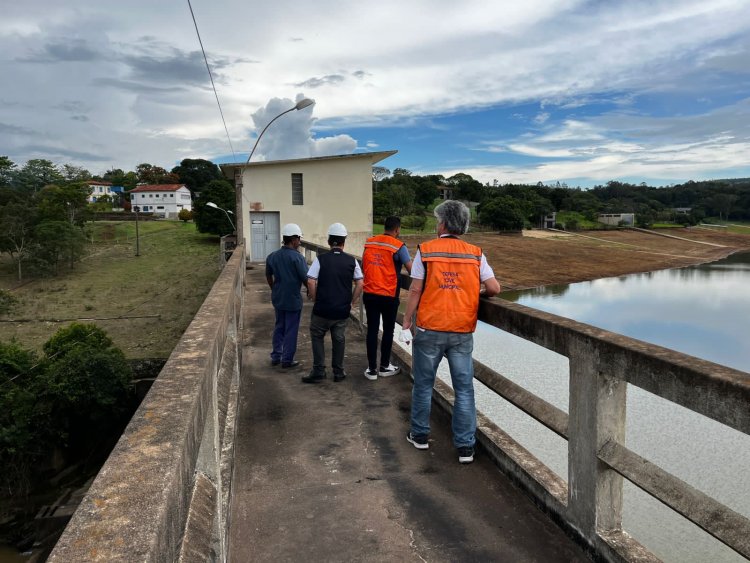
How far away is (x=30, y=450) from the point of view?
2148cm

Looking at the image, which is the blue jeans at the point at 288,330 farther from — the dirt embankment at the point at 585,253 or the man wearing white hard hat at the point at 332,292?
the dirt embankment at the point at 585,253

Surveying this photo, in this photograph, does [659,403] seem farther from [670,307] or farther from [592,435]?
[670,307]

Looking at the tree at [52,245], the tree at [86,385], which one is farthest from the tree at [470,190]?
the tree at [86,385]

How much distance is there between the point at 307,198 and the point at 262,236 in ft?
9.15

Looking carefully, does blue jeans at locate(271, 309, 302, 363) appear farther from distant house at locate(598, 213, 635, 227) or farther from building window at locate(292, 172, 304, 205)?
distant house at locate(598, 213, 635, 227)

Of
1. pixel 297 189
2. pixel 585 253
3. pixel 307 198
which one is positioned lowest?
pixel 585 253

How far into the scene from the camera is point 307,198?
26.1m

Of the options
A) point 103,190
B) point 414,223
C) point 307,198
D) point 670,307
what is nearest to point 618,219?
point 414,223

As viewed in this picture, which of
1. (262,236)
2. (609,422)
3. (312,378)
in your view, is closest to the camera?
(609,422)

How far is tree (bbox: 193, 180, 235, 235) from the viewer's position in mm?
53969

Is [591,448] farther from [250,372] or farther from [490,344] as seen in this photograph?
[490,344]

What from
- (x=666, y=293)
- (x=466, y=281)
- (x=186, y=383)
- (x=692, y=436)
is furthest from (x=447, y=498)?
(x=666, y=293)

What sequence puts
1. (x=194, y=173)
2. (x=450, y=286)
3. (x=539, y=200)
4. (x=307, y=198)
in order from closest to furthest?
(x=450, y=286)
(x=307, y=198)
(x=539, y=200)
(x=194, y=173)

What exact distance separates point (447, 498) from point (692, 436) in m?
12.7
